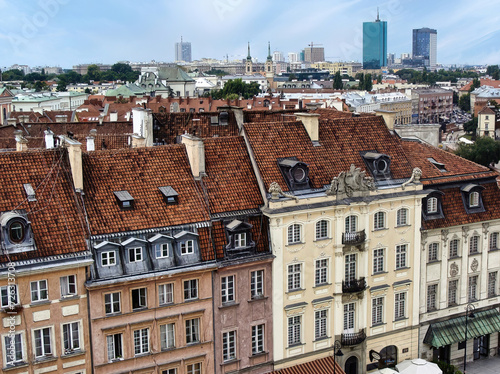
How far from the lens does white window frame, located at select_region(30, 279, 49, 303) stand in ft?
113

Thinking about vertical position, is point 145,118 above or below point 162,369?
above

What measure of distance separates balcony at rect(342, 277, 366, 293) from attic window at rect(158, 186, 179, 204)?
41.6 ft

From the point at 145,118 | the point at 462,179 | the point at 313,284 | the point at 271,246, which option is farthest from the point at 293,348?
the point at 145,118

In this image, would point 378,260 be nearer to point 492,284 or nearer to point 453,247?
point 453,247

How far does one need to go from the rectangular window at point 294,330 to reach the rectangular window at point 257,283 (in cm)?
297

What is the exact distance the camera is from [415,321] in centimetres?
4775

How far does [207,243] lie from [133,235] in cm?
451

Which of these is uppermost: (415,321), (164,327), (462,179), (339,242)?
(462,179)

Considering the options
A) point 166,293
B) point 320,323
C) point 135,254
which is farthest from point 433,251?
point 135,254

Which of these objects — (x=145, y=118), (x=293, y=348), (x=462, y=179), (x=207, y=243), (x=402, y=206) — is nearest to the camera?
(x=207, y=243)

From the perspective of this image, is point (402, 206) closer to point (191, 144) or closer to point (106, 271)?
point (191, 144)

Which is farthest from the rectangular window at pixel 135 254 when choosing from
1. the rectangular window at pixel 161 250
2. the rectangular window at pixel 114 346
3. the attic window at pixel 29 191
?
the attic window at pixel 29 191

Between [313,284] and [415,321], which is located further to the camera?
[415,321]

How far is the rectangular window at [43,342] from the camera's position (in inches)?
1367
